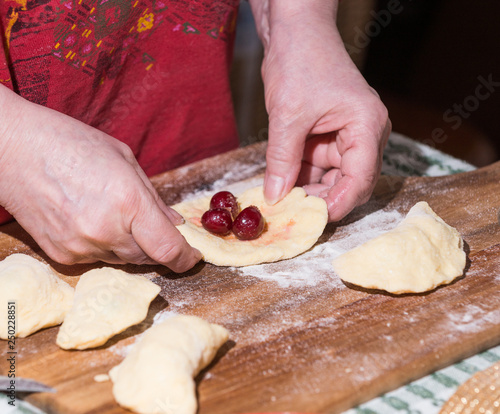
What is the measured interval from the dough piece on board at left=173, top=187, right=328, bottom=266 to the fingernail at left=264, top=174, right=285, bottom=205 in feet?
0.11

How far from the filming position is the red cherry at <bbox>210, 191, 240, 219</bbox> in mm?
2156

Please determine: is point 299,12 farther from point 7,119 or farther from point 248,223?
point 7,119

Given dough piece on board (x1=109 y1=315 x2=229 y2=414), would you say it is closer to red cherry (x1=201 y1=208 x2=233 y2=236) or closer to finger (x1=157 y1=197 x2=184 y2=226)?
finger (x1=157 y1=197 x2=184 y2=226)

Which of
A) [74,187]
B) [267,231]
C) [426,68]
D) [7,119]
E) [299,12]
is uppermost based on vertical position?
[299,12]

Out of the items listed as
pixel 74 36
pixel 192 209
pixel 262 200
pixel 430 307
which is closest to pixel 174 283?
pixel 192 209

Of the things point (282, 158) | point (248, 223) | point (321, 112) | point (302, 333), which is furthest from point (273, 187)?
point (302, 333)

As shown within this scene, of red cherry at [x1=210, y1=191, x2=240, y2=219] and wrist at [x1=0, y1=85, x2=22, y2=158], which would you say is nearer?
wrist at [x1=0, y1=85, x2=22, y2=158]

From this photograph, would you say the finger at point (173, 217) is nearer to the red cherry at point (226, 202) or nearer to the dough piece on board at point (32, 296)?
the red cherry at point (226, 202)

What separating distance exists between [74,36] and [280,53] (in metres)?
0.79

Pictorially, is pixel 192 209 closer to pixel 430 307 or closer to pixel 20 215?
pixel 20 215

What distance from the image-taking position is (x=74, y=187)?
162cm

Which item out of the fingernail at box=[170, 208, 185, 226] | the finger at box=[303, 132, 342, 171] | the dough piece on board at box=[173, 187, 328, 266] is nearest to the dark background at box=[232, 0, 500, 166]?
the finger at box=[303, 132, 342, 171]

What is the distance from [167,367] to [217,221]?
776 mm

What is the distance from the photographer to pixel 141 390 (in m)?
1.35
